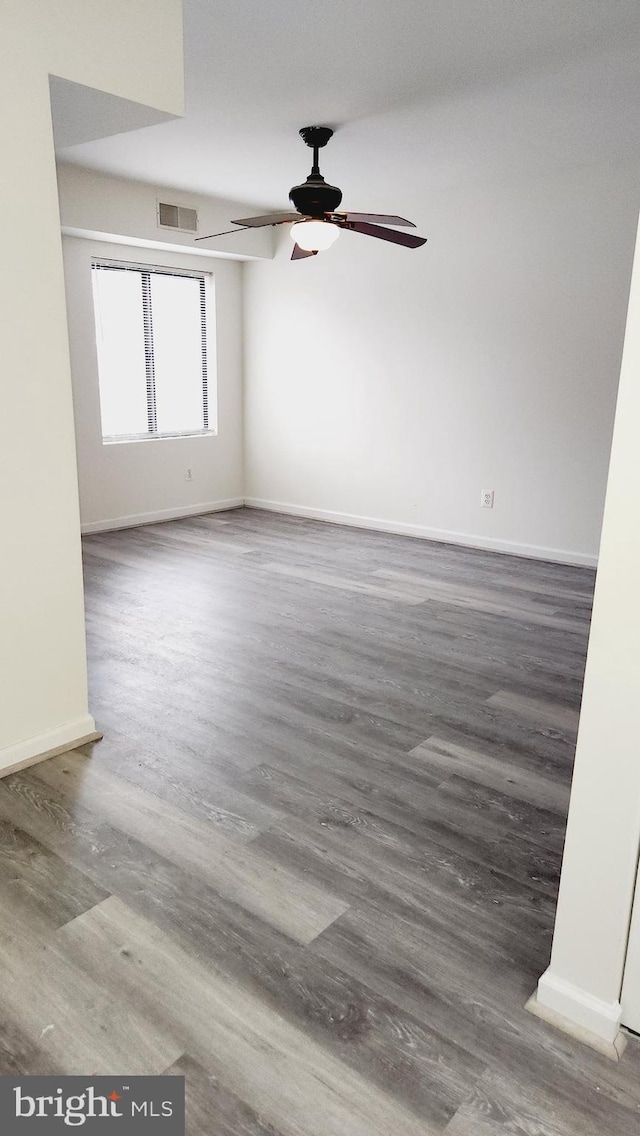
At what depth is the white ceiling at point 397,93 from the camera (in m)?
2.71

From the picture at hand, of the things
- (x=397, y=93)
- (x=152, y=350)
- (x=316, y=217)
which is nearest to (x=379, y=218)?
(x=316, y=217)

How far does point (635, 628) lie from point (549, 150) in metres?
3.90

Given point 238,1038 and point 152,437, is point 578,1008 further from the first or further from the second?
point 152,437

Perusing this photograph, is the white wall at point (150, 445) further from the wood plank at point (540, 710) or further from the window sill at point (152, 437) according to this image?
the wood plank at point (540, 710)

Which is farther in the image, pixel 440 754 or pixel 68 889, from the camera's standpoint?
pixel 440 754

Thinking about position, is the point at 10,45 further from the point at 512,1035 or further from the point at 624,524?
the point at 512,1035

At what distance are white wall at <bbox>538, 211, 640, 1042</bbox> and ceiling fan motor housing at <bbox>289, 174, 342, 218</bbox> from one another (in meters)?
2.93

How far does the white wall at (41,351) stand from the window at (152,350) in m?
3.50

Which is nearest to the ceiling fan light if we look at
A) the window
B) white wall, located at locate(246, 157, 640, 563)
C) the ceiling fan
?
the ceiling fan

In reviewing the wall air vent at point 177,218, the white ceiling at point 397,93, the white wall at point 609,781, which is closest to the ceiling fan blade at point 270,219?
the white ceiling at point 397,93

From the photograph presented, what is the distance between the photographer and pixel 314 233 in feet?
12.5

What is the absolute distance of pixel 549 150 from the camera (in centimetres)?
426

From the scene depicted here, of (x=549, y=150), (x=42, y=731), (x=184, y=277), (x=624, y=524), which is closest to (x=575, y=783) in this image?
(x=624, y=524)

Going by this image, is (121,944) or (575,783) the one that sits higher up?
(575,783)
